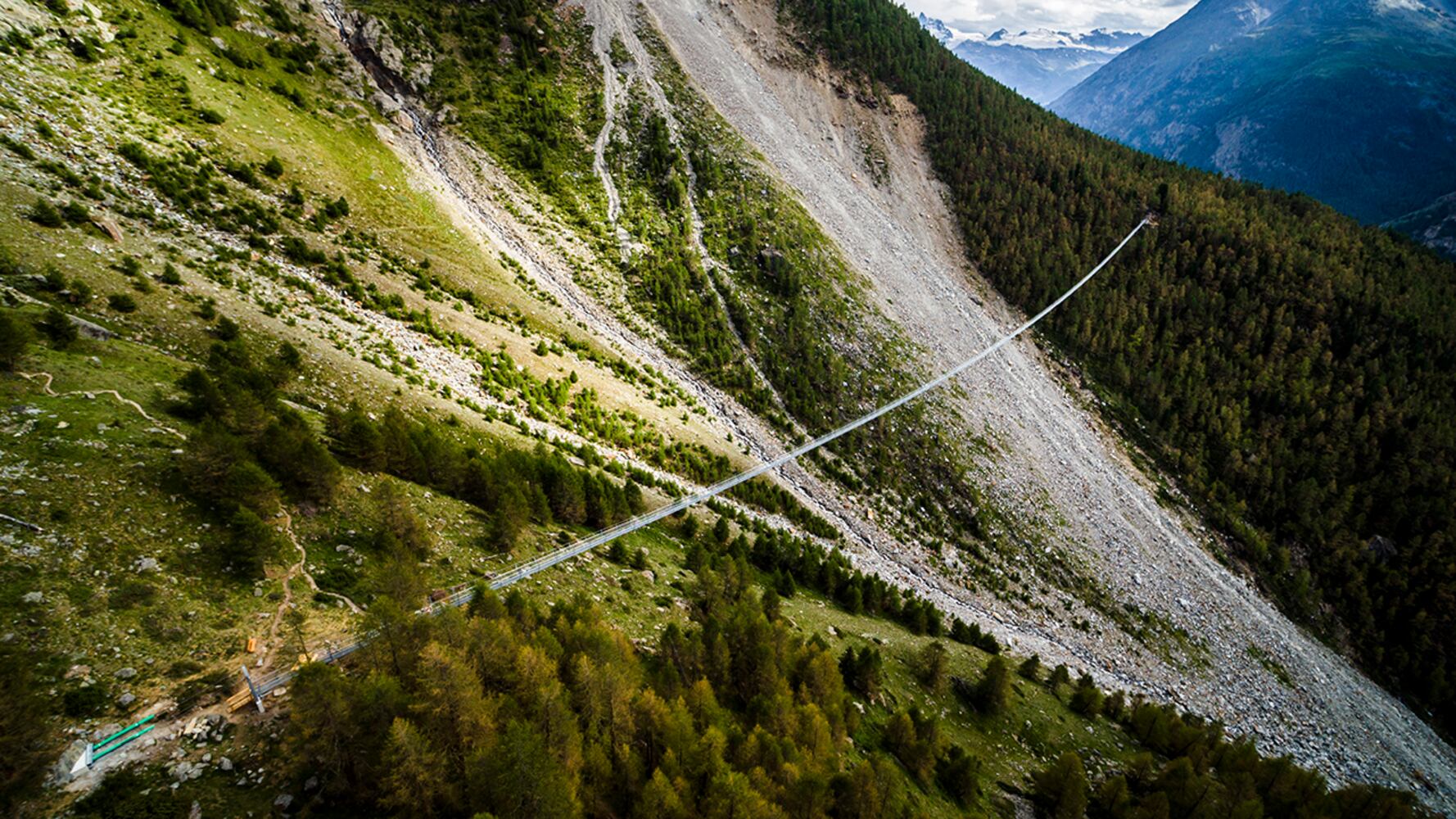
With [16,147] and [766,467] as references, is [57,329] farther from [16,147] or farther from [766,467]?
[766,467]

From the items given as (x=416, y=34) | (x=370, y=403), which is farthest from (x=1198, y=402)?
(x=416, y=34)

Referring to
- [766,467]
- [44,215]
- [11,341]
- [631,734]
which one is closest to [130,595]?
[11,341]

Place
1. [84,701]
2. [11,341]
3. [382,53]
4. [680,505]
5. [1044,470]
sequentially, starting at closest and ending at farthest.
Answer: [84,701], [11,341], [680,505], [1044,470], [382,53]

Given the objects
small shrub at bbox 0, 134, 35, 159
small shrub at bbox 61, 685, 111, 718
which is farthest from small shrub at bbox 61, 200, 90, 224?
small shrub at bbox 61, 685, 111, 718

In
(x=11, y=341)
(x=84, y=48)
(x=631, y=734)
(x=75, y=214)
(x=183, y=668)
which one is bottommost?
(x=183, y=668)

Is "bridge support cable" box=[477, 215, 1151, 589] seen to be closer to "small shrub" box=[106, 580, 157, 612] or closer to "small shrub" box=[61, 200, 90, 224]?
"small shrub" box=[106, 580, 157, 612]

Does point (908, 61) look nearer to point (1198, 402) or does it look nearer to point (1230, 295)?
point (1230, 295)

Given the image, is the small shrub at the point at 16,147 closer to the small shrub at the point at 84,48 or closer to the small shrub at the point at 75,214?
the small shrub at the point at 75,214
